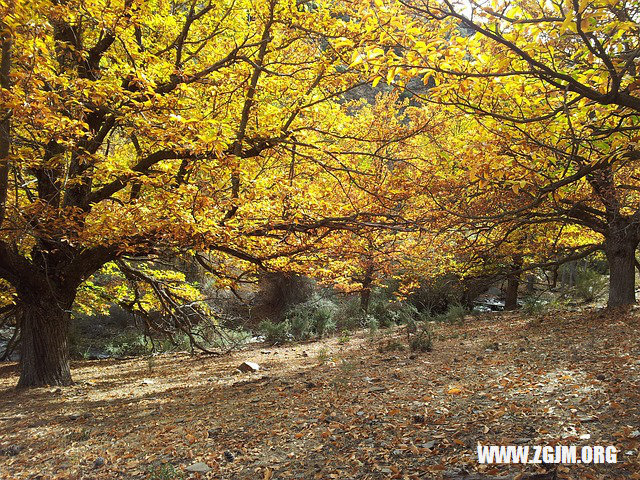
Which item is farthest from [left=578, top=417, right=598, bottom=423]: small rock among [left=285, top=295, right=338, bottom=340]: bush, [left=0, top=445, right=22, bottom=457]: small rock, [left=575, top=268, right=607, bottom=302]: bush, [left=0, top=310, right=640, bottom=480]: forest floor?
[left=575, top=268, right=607, bottom=302]: bush

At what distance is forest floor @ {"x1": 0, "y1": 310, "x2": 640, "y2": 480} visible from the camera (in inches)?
127

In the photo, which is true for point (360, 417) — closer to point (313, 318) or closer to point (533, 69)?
point (533, 69)

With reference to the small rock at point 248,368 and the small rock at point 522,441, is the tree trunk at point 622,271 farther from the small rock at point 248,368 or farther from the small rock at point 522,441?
the small rock at point 248,368

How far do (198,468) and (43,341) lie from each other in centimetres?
543

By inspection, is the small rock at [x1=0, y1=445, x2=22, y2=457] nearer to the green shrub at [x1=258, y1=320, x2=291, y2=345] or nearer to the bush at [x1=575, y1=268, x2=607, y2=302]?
the green shrub at [x1=258, y1=320, x2=291, y2=345]

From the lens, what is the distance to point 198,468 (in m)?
3.50

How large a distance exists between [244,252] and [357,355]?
3551 millimetres

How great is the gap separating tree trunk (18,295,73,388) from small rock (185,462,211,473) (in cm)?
497

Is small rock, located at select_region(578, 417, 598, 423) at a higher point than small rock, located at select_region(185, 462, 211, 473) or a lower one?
higher

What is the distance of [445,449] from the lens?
3.23m

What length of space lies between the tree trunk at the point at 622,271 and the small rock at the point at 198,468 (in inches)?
363

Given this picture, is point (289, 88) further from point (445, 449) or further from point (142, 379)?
point (142, 379)

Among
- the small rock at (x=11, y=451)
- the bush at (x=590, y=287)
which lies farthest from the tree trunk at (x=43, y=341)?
the bush at (x=590, y=287)

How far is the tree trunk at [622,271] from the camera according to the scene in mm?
8914
